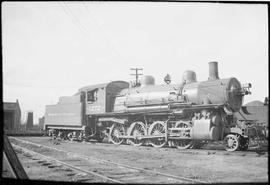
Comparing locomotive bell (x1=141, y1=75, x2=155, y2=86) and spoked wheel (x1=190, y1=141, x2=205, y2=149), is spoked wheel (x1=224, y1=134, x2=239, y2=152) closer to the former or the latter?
spoked wheel (x1=190, y1=141, x2=205, y2=149)

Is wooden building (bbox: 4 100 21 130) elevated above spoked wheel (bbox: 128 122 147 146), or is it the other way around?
wooden building (bbox: 4 100 21 130)

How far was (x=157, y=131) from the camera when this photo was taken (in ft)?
38.9

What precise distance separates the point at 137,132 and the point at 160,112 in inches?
67.0

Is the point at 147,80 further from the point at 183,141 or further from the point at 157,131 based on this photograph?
the point at 183,141

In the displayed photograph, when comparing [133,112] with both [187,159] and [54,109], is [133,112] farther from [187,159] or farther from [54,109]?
[54,109]

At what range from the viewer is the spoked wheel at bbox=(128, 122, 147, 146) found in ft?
41.2

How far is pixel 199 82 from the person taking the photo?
37.1ft

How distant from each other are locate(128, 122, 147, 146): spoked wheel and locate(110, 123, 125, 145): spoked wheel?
67cm

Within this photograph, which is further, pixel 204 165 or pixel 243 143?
pixel 243 143

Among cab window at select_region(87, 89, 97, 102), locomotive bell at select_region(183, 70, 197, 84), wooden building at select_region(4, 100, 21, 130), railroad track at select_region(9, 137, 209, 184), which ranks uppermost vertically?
locomotive bell at select_region(183, 70, 197, 84)

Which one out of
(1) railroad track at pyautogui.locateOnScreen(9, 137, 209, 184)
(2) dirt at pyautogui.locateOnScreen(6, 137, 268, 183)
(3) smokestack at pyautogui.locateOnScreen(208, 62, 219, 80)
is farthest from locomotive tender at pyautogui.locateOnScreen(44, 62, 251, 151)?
(1) railroad track at pyautogui.locateOnScreen(9, 137, 209, 184)

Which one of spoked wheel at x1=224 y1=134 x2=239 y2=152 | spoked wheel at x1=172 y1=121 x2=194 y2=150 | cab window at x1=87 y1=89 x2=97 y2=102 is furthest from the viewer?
cab window at x1=87 y1=89 x2=97 y2=102

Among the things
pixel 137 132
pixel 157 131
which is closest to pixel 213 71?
pixel 157 131

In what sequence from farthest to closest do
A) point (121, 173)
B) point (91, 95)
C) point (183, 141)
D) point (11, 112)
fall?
1. point (11, 112)
2. point (91, 95)
3. point (183, 141)
4. point (121, 173)
